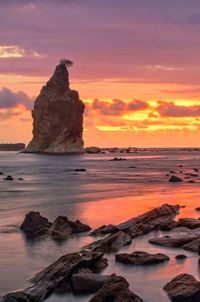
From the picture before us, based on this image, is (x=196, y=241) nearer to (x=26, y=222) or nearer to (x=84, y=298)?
(x=84, y=298)

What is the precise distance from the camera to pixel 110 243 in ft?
75.3

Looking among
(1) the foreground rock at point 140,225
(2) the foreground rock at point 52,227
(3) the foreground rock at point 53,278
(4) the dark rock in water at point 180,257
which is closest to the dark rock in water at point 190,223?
(1) the foreground rock at point 140,225

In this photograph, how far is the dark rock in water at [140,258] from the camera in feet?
66.0

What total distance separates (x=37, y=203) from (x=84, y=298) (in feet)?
92.0

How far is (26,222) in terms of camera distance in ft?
94.0

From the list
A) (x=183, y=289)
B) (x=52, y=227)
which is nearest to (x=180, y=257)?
(x=183, y=289)

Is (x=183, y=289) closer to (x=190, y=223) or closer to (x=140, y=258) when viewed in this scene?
(x=140, y=258)

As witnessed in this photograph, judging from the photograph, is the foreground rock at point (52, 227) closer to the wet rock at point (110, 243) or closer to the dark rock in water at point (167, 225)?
the wet rock at point (110, 243)

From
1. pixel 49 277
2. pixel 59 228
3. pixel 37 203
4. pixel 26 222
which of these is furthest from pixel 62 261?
pixel 37 203

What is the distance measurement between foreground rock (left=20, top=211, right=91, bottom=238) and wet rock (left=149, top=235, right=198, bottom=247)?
15.7 ft

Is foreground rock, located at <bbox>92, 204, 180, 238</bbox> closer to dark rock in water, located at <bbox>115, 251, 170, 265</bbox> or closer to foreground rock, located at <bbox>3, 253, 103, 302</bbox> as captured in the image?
dark rock in water, located at <bbox>115, 251, 170, 265</bbox>

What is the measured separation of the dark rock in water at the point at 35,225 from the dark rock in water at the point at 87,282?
10.4 metres

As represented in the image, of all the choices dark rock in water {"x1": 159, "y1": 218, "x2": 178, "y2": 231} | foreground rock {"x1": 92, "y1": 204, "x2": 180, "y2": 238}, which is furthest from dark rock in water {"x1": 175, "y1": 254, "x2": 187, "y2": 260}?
dark rock in water {"x1": 159, "y1": 218, "x2": 178, "y2": 231}

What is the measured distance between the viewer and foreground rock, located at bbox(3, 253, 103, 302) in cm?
1575
